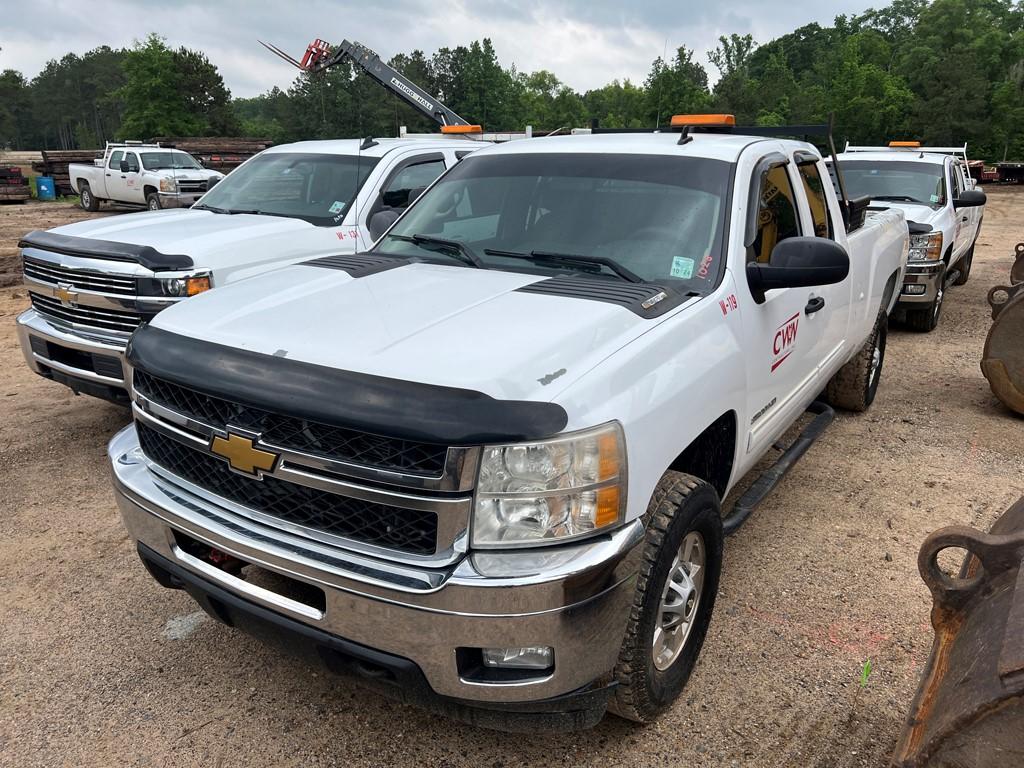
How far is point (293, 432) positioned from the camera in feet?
7.45

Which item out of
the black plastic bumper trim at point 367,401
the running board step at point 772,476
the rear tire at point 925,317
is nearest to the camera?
the black plastic bumper trim at point 367,401

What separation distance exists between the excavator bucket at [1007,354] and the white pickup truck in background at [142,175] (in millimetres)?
17500

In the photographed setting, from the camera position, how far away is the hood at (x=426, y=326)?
7.36 ft

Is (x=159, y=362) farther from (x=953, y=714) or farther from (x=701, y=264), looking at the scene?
(x=953, y=714)

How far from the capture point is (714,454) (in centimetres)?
316

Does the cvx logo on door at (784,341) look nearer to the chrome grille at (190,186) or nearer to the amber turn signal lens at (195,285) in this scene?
the amber turn signal lens at (195,285)

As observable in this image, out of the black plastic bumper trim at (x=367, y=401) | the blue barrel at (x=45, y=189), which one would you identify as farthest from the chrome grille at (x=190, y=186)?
the black plastic bumper trim at (x=367, y=401)

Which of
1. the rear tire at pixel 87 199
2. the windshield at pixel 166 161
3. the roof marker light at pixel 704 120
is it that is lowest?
the rear tire at pixel 87 199

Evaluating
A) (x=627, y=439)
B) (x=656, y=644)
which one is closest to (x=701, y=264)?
(x=627, y=439)

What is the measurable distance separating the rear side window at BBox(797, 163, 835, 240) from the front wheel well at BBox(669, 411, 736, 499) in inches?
65.1

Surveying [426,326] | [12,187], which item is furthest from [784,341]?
[12,187]

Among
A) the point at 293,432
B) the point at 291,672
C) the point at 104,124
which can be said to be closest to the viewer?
the point at 293,432

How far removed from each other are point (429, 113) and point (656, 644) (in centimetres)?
1636

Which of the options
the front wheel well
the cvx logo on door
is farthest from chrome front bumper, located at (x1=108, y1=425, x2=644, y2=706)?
the cvx logo on door
